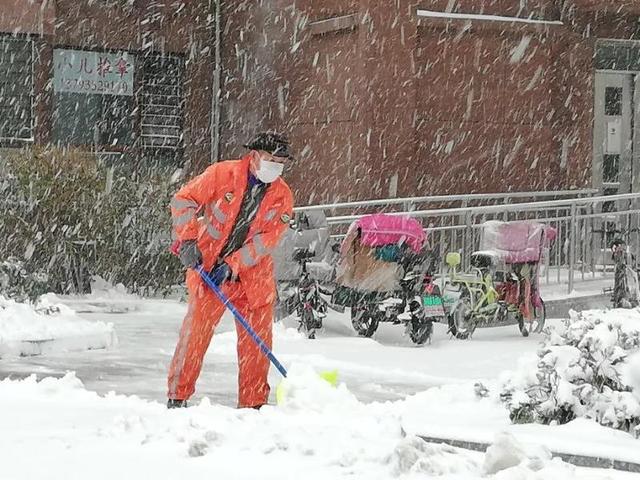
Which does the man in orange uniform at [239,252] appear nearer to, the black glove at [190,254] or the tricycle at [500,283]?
the black glove at [190,254]

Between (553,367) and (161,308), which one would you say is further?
(161,308)

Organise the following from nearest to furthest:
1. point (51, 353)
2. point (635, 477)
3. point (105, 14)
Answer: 1. point (635, 477)
2. point (51, 353)
3. point (105, 14)

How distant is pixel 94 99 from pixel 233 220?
1361cm

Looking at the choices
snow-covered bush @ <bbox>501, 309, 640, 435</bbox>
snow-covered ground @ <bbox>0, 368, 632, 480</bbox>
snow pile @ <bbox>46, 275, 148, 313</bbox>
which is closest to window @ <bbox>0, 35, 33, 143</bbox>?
snow pile @ <bbox>46, 275, 148, 313</bbox>

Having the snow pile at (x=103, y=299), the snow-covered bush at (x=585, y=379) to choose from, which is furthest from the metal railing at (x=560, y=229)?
the snow-covered bush at (x=585, y=379)

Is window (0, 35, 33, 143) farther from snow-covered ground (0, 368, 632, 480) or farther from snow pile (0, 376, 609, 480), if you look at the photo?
snow pile (0, 376, 609, 480)

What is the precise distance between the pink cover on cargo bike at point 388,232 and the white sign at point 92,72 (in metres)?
8.99

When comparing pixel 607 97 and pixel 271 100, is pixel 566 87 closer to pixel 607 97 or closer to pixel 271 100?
pixel 607 97

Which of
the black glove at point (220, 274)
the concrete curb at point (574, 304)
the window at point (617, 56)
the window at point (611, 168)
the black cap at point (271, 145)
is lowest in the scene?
the concrete curb at point (574, 304)

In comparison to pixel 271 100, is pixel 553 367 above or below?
below

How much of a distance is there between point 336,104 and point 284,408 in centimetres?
1299

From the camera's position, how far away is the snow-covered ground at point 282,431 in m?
6.03

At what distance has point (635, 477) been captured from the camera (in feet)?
21.1

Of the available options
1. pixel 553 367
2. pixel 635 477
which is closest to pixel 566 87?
pixel 553 367
